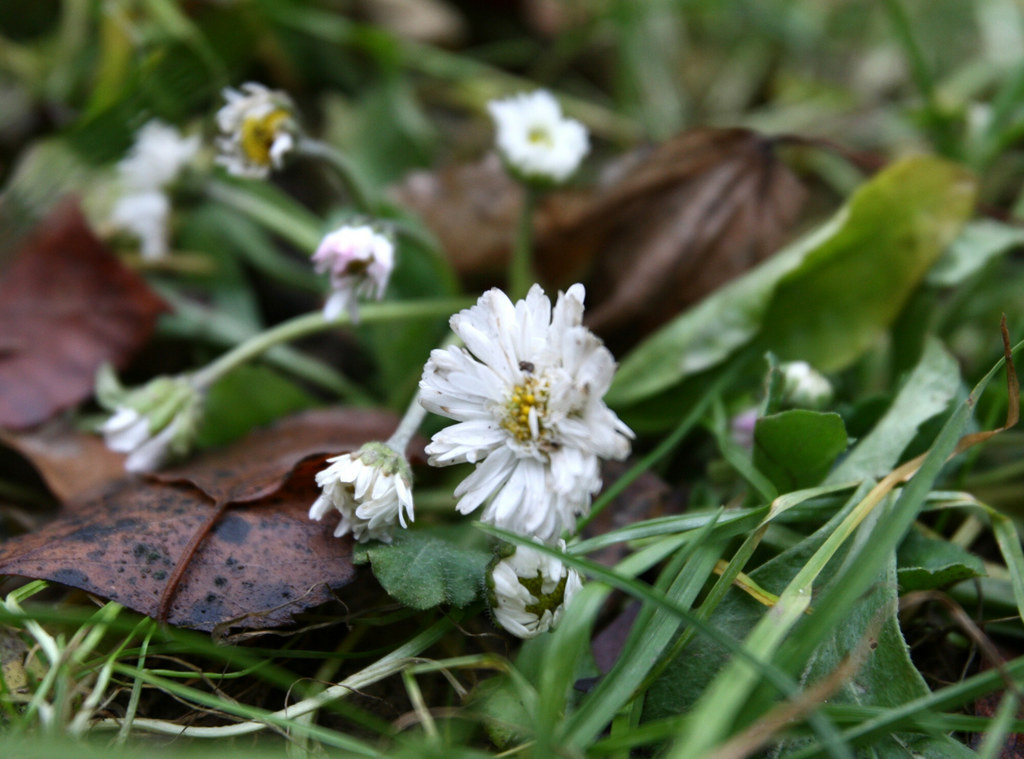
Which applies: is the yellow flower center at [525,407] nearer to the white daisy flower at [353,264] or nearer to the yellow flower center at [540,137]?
the white daisy flower at [353,264]

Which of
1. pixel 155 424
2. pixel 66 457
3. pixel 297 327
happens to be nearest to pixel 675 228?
pixel 297 327

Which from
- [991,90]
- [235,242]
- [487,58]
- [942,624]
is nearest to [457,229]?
[235,242]

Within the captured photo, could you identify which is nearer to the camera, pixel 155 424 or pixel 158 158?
pixel 155 424

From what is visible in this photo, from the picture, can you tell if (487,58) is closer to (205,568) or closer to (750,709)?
(205,568)

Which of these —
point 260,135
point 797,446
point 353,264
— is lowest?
point 797,446

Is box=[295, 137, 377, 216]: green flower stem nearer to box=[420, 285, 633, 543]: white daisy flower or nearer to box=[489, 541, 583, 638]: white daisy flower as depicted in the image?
box=[420, 285, 633, 543]: white daisy flower

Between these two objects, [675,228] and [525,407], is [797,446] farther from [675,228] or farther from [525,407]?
[675,228]
